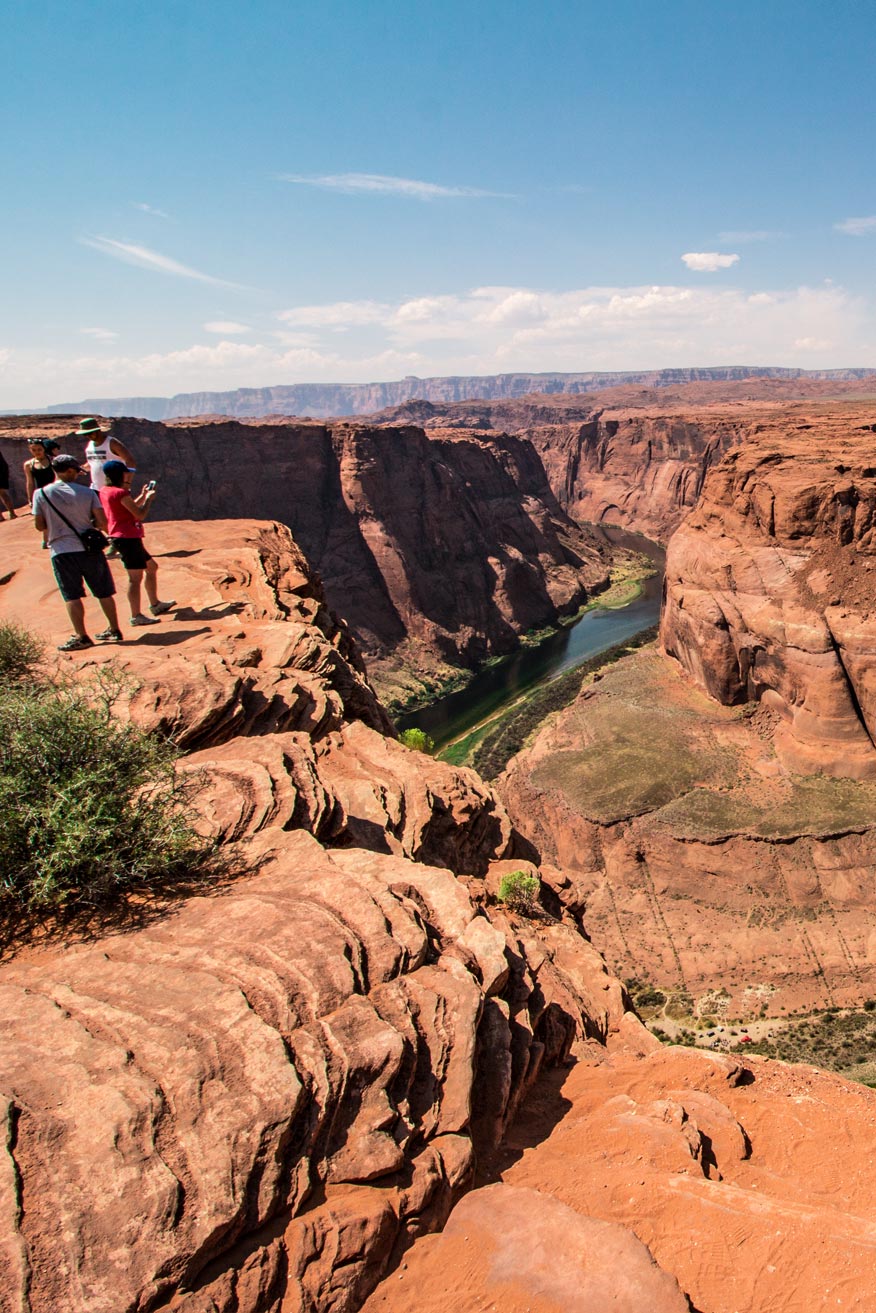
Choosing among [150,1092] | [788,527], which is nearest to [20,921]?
[150,1092]

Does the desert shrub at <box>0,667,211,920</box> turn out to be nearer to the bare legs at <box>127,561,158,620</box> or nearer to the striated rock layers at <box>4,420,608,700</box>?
the bare legs at <box>127,561,158,620</box>

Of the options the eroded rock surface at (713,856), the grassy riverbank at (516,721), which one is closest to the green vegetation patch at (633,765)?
the eroded rock surface at (713,856)

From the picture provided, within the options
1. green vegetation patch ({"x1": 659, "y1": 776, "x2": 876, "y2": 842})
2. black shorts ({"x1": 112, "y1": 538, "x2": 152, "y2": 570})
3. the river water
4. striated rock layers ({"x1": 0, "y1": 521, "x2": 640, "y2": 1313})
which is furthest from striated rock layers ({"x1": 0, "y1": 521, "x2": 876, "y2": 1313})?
the river water

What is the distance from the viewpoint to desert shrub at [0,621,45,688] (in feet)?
34.2

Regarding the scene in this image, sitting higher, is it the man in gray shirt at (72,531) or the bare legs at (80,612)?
the man in gray shirt at (72,531)

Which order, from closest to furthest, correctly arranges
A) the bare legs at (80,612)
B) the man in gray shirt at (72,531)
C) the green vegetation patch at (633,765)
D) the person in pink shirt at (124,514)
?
1. the man in gray shirt at (72,531)
2. the person in pink shirt at (124,514)
3. the bare legs at (80,612)
4. the green vegetation patch at (633,765)

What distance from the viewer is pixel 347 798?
1163cm

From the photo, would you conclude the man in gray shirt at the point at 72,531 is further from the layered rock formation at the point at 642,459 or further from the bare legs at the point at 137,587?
the layered rock formation at the point at 642,459

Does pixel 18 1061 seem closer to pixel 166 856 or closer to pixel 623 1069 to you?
pixel 166 856

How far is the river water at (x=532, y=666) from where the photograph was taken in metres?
61.1

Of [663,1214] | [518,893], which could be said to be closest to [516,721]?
[518,893]

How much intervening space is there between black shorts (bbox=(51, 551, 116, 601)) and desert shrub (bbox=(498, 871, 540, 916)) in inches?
326

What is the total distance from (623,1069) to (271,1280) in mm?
4802

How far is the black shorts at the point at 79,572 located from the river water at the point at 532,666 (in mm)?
45027
